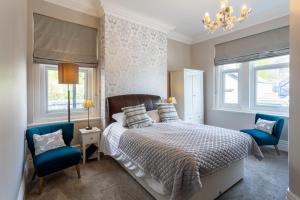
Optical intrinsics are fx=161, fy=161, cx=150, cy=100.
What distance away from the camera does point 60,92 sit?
3078 millimetres

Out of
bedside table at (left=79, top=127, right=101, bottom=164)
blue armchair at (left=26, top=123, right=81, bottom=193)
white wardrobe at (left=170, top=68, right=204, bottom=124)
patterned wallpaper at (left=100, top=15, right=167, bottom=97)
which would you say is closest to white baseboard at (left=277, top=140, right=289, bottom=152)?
white wardrobe at (left=170, top=68, right=204, bottom=124)

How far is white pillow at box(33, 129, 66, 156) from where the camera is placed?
220 centimetres

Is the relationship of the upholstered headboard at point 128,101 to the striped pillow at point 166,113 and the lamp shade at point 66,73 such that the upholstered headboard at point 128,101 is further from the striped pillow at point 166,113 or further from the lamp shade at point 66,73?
the lamp shade at point 66,73

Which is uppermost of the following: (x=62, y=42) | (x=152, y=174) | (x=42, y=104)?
(x=62, y=42)

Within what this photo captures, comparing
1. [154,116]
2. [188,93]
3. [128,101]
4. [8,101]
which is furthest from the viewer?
[188,93]

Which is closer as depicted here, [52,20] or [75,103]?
[52,20]

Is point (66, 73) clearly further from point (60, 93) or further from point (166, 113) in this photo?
point (166, 113)

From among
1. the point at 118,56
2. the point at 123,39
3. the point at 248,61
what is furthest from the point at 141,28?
the point at 248,61

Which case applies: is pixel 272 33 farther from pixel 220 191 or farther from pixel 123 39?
pixel 220 191

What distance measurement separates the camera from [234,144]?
2.02 m

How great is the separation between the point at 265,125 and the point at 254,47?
1816 millimetres

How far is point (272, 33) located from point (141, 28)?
2.86m

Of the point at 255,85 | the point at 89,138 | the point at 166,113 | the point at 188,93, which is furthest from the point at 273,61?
the point at 89,138

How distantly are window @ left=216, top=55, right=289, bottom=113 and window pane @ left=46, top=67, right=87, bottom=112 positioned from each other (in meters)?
3.57
